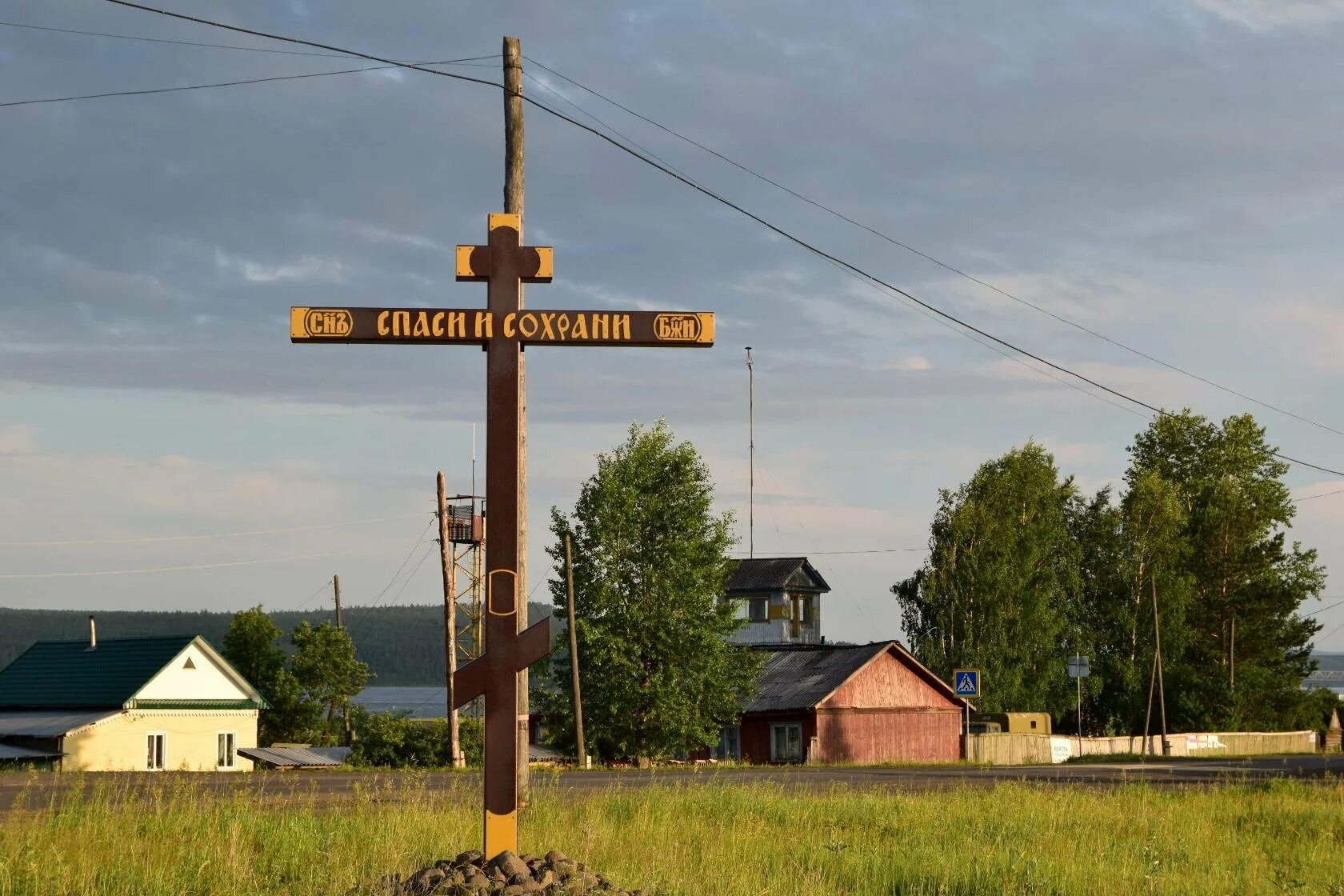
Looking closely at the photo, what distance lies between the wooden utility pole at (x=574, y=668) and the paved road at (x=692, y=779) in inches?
235

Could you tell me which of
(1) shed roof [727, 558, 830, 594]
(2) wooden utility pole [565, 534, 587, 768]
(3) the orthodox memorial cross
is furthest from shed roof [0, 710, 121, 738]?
(3) the orthodox memorial cross

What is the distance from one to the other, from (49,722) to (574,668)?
2137 cm

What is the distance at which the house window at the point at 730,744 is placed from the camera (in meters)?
58.3

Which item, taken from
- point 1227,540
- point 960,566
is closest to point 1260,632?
point 1227,540

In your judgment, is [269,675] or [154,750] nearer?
[154,750]

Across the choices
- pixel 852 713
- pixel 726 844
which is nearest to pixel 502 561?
pixel 726 844

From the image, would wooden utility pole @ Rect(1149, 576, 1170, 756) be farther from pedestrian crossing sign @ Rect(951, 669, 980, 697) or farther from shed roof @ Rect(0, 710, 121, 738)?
shed roof @ Rect(0, 710, 121, 738)

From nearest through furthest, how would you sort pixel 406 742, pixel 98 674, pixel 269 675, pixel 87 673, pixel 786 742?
pixel 406 742 → pixel 786 742 → pixel 98 674 → pixel 87 673 → pixel 269 675

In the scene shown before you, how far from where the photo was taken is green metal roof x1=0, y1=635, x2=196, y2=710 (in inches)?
2213

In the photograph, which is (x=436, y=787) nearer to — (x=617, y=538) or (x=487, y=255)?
(x=487, y=255)

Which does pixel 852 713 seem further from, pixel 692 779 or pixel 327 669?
pixel 692 779

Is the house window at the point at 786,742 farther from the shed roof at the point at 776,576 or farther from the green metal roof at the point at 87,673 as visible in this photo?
the green metal roof at the point at 87,673

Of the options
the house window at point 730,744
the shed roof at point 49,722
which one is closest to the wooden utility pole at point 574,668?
the house window at point 730,744

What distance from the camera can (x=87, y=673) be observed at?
5841cm
